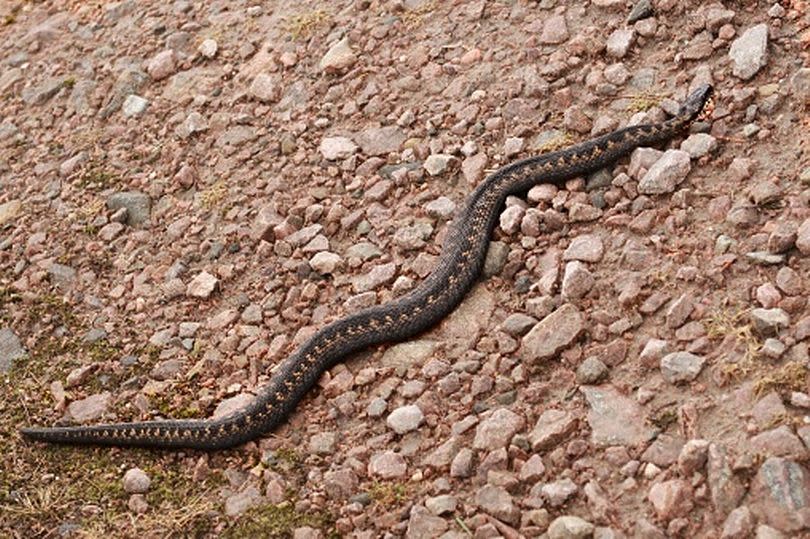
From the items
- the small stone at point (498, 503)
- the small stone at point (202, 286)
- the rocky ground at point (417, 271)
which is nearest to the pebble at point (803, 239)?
the rocky ground at point (417, 271)

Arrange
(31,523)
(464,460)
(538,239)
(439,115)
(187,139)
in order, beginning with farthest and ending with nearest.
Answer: (187,139) < (439,115) < (538,239) < (31,523) < (464,460)

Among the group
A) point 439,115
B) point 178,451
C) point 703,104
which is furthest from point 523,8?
point 178,451

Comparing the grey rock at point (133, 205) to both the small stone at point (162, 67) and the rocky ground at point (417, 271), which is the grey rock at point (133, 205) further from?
the small stone at point (162, 67)

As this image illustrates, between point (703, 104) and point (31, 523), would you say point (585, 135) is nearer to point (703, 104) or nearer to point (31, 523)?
point (703, 104)

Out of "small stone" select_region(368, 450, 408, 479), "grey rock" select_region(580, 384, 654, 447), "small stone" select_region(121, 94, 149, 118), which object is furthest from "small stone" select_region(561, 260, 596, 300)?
"small stone" select_region(121, 94, 149, 118)

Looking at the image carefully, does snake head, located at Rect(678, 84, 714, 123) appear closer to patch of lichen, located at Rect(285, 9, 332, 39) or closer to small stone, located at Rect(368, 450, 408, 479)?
small stone, located at Rect(368, 450, 408, 479)
